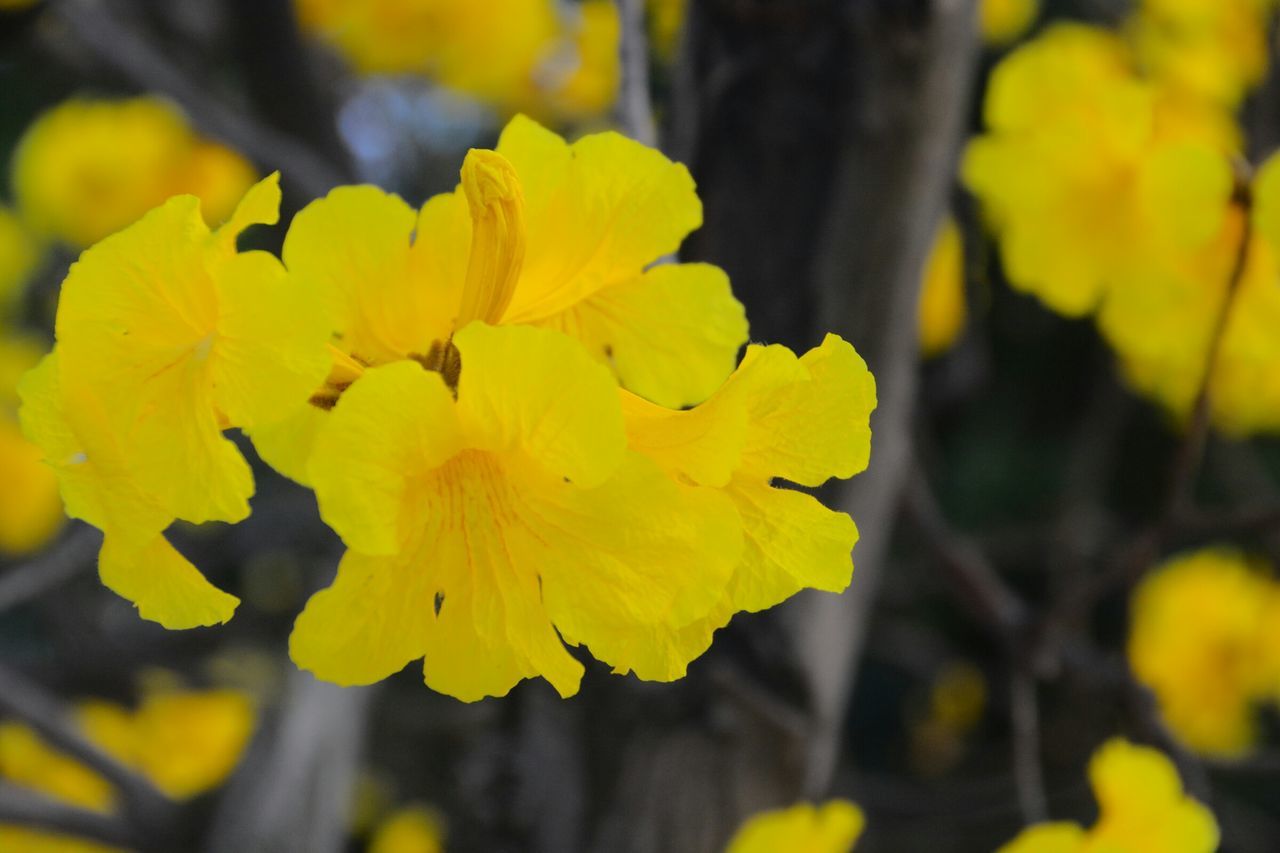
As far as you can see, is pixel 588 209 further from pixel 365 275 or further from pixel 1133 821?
pixel 1133 821

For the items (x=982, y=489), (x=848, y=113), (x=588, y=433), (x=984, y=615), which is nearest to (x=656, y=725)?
(x=984, y=615)

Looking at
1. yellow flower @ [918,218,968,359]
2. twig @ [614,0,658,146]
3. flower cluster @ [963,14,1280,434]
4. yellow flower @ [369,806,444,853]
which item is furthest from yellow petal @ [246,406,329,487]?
yellow flower @ [369,806,444,853]

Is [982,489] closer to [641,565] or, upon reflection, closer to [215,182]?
[215,182]

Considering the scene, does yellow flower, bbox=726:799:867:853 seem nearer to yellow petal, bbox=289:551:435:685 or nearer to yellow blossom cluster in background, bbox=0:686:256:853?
yellow petal, bbox=289:551:435:685

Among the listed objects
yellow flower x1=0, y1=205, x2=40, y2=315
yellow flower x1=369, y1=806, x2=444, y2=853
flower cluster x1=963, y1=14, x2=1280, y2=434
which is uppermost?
flower cluster x1=963, y1=14, x2=1280, y2=434

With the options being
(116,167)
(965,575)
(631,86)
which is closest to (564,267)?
(631,86)

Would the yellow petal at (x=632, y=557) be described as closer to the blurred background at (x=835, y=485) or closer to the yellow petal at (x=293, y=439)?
the yellow petal at (x=293, y=439)
